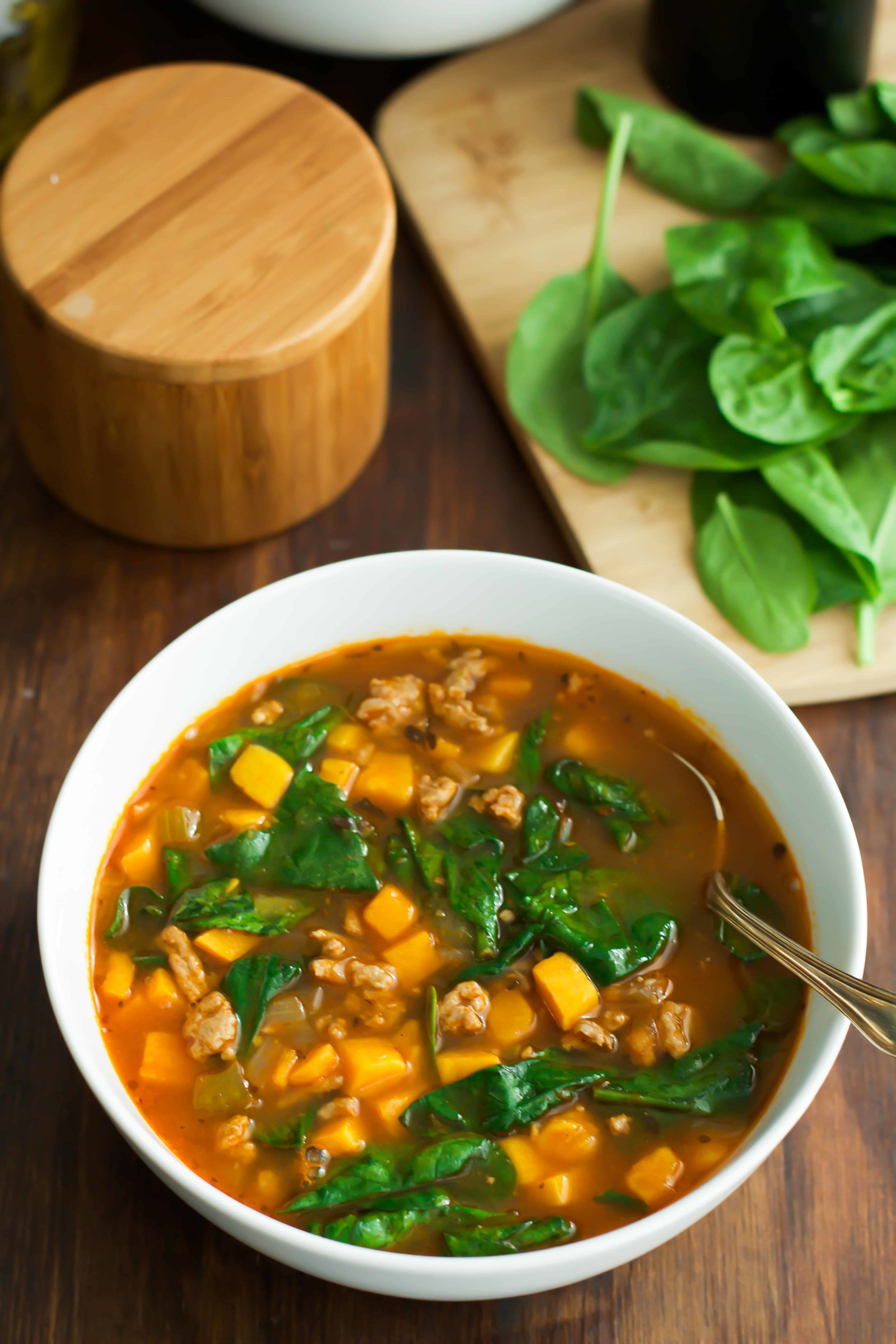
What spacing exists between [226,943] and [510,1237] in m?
0.54

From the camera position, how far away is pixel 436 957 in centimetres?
199

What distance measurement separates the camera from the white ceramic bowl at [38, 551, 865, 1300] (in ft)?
5.32

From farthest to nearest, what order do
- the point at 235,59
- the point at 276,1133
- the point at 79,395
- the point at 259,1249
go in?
the point at 235,59 < the point at 79,395 < the point at 276,1133 < the point at 259,1249

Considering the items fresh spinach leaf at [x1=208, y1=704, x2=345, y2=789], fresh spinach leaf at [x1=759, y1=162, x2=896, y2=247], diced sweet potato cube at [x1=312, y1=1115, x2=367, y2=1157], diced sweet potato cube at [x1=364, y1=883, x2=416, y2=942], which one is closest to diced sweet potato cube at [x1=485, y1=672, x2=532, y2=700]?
fresh spinach leaf at [x1=208, y1=704, x2=345, y2=789]

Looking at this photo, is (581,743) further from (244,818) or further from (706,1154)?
(706,1154)

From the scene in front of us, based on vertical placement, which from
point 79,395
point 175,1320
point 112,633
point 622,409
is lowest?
point 175,1320

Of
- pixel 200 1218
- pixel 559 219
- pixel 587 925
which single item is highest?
pixel 559 219

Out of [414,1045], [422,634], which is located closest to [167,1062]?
[414,1045]

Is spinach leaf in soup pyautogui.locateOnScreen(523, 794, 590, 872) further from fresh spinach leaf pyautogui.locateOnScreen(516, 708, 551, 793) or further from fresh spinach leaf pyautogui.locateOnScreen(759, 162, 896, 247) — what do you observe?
fresh spinach leaf pyautogui.locateOnScreen(759, 162, 896, 247)

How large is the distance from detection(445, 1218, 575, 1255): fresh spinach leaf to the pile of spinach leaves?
114cm

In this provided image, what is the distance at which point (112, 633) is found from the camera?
8.57 feet

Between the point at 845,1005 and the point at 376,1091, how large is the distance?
607mm

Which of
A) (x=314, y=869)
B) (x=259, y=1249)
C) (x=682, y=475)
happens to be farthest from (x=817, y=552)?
(x=259, y=1249)

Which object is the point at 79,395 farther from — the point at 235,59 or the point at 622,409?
the point at 235,59
